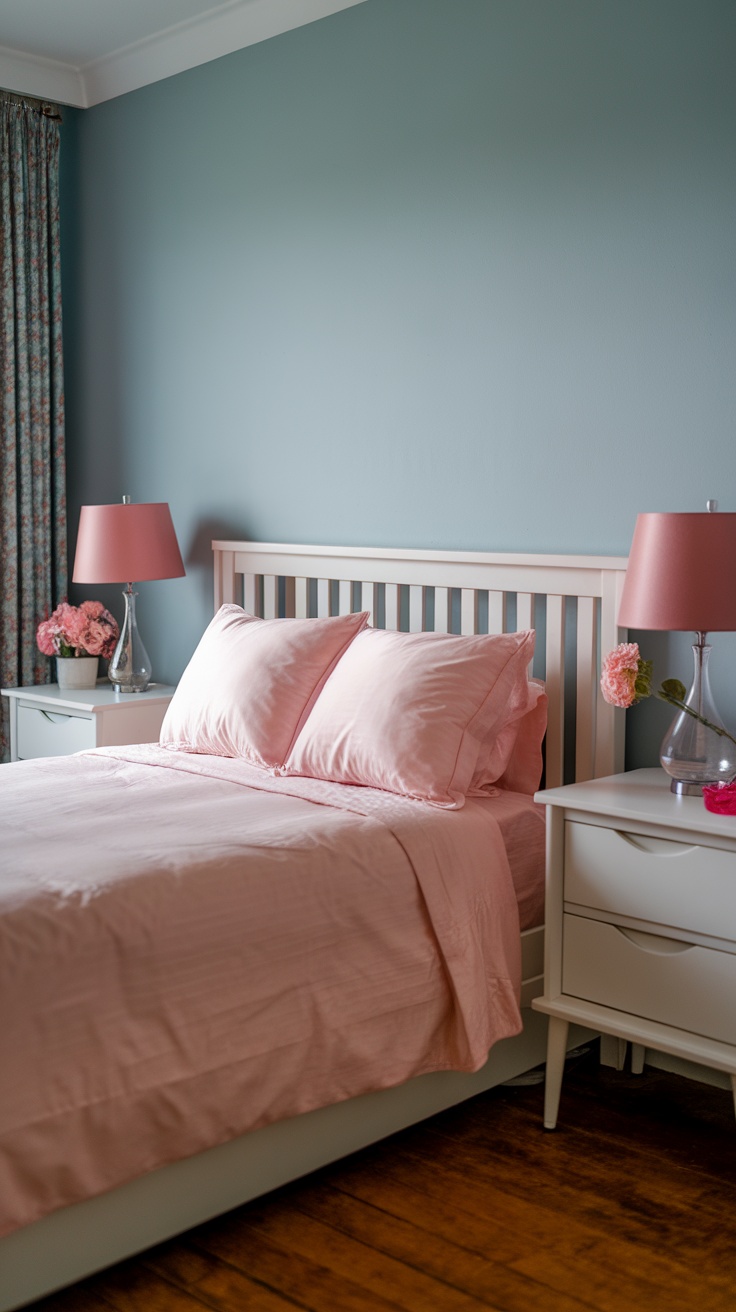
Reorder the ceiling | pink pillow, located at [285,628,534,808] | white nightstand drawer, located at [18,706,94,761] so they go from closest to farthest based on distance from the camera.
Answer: pink pillow, located at [285,628,534,808]
the ceiling
white nightstand drawer, located at [18,706,94,761]

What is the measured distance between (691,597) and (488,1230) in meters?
1.15

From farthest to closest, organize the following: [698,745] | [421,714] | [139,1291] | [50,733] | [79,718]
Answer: [50,733] < [79,718] < [421,714] < [698,745] < [139,1291]

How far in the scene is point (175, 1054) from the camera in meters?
1.94

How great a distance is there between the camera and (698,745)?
242 cm

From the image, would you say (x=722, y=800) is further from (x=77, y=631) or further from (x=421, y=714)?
(x=77, y=631)

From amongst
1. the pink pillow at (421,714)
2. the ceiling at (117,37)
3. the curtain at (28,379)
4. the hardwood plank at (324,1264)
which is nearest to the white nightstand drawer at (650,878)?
the pink pillow at (421,714)

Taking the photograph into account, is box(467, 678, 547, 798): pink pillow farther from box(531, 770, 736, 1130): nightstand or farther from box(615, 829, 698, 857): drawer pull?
box(615, 829, 698, 857): drawer pull

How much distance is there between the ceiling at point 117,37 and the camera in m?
3.62

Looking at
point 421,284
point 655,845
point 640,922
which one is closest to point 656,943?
point 640,922

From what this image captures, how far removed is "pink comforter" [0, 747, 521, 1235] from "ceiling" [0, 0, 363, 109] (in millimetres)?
2281

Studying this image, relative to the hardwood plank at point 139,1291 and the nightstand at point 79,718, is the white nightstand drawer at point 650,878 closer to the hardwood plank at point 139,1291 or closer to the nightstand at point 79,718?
the hardwood plank at point 139,1291

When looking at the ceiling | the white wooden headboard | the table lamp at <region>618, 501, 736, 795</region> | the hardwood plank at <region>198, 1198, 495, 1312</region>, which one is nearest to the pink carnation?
the table lamp at <region>618, 501, 736, 795</region>

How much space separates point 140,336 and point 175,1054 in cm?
287

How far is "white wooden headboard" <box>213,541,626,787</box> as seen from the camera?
9.14 ft
